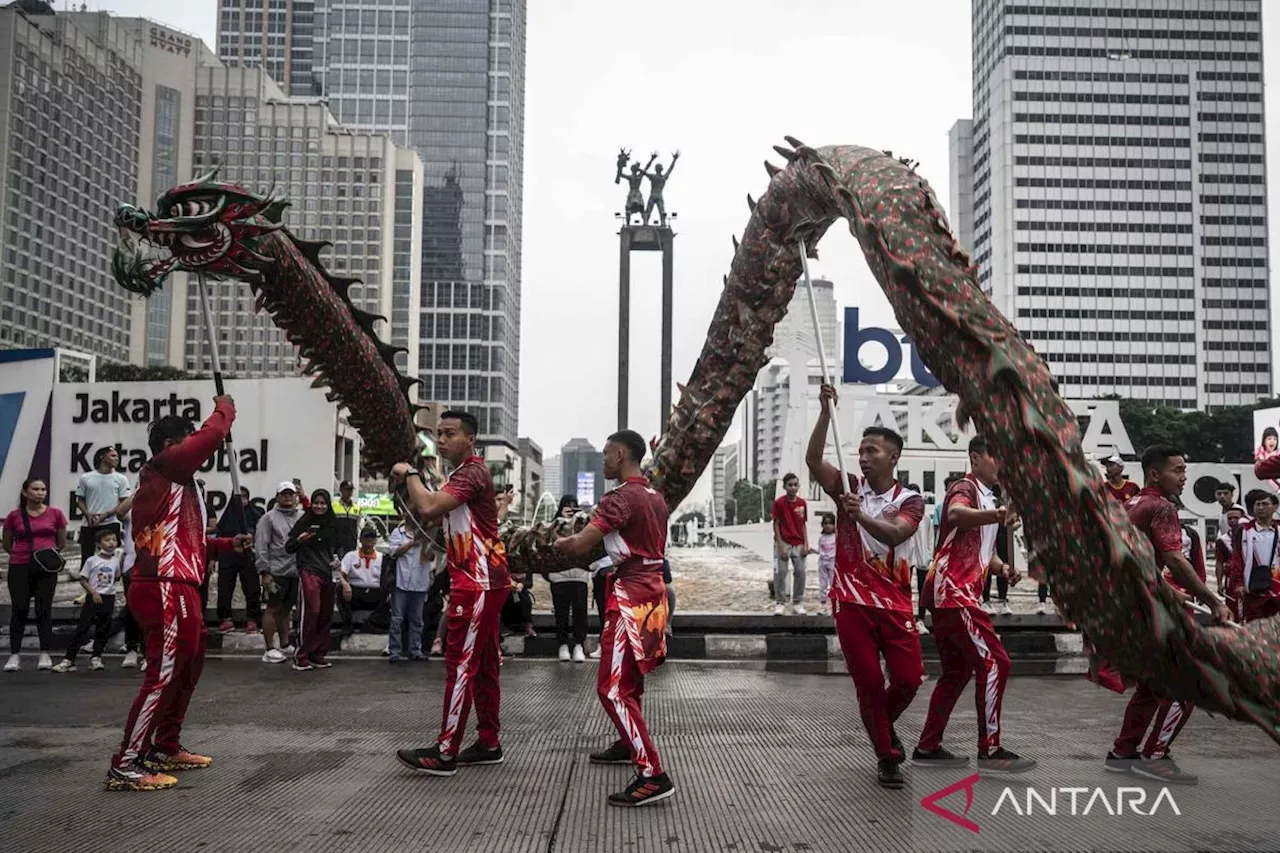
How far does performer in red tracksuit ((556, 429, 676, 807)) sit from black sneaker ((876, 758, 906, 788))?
1.03 m

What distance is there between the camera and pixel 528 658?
9.70 meters

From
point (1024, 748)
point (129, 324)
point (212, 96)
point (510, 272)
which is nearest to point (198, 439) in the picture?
point (1024, 748)

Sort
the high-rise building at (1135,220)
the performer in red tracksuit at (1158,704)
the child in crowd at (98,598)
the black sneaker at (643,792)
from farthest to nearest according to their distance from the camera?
1. the high-rise building at (1135,220)
2. the child in crowd at (98,598)
3. the performer in red tracksuit at (1158,704)
4. the black sneaker at (643,792)

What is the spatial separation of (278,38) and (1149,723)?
14365 cm

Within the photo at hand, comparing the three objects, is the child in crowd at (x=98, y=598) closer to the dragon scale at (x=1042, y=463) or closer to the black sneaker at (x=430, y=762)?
the black sneaker at (x=430, y=762)

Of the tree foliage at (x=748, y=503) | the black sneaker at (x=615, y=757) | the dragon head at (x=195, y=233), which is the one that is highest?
the dragon head at (x=195, y=233)

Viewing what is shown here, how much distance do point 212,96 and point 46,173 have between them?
22712 millimetres

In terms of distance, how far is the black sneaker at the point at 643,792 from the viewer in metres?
4.21

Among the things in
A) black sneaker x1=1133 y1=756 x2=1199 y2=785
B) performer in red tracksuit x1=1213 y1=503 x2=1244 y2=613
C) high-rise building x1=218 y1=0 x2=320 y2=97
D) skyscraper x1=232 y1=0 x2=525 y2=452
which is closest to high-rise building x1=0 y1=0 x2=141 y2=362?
skyscraper x1=232 y1=0 x2=525 y2=452

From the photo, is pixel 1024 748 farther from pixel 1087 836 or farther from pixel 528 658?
pixel 528 658

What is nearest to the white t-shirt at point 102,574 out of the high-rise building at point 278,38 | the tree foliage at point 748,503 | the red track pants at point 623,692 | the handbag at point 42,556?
the handbag at point 42,556

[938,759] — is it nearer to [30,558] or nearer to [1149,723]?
[1149,723]

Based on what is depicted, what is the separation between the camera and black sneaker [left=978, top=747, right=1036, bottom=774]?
4.84m

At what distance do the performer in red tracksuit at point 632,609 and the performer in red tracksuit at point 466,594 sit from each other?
22.1 inches
